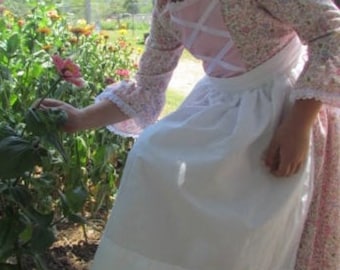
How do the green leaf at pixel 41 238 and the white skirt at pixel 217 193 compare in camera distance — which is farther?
the green leaf at pixel 41 238

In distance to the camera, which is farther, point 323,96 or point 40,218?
point 40,218

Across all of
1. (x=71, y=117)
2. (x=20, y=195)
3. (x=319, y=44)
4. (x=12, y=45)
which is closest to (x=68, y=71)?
(x=71, y=117)

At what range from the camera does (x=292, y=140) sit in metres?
1.02

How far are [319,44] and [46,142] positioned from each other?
23.1 inches

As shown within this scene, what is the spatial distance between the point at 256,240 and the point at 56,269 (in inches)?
43.5

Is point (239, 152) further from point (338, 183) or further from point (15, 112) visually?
point (15, 112)

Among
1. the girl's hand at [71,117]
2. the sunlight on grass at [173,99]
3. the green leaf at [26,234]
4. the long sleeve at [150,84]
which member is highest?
the long sleeve at [150,84]

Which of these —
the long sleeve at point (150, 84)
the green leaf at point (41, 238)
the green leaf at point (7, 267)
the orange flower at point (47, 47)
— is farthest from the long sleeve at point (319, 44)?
the orange flower at point (47, 47)

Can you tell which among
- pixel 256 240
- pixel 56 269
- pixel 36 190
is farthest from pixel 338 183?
pixel 56 269

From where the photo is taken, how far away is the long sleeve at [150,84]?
1.27 metres

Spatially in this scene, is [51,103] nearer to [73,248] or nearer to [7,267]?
[7,267]

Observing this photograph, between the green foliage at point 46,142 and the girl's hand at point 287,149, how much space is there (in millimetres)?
460

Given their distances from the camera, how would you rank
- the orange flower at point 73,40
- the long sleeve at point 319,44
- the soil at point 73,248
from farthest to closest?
the orange flower at point 73,40 → the soil at point 73,248 → the long sleeve at point 319,44

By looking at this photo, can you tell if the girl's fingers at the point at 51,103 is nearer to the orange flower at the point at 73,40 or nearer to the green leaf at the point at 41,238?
the green leaf at the point at 41,238
